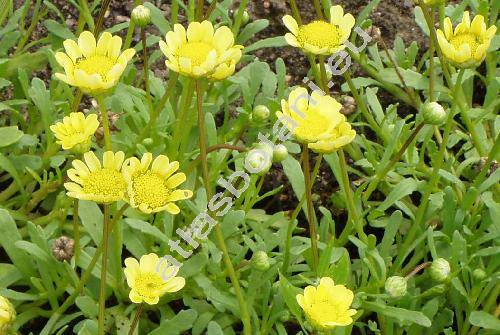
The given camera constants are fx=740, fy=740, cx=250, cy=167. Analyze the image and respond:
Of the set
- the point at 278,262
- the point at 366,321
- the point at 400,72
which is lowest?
the point at 366,321

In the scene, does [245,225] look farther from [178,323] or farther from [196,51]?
[196,51]

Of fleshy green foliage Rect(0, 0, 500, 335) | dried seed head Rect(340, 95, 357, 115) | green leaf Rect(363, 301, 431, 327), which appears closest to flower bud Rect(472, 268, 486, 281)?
fleshy green foliage Rect(0, 0, 500, 335)

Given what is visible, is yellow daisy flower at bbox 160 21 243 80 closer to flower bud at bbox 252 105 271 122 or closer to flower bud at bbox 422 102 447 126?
flower bud at bbox 252 105 271 122

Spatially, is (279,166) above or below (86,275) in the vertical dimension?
below

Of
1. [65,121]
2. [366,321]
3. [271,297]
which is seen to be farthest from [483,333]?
[65,121]

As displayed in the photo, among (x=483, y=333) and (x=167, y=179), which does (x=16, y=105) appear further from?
(x=483, y=333)

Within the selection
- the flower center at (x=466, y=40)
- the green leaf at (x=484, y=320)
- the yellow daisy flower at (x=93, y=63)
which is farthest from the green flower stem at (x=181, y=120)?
the green leaf at (x=484, y=320)

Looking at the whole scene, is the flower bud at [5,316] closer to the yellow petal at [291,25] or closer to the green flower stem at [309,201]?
the green flower stem at [309,201]
